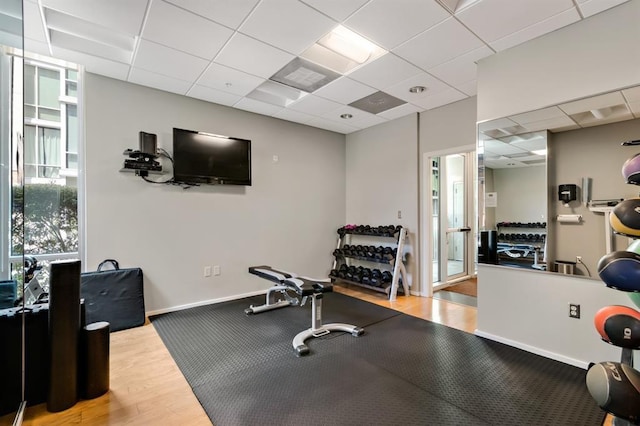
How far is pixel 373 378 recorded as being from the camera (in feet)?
7.57

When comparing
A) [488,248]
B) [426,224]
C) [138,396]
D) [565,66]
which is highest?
[565,66]

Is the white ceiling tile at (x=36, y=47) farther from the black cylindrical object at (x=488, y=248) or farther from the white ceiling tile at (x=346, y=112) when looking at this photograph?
the black cylindrical object at (x=488, y=248)

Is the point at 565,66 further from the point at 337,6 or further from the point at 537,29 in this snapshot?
the point at 337,6

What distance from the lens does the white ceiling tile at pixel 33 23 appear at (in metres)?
2.31

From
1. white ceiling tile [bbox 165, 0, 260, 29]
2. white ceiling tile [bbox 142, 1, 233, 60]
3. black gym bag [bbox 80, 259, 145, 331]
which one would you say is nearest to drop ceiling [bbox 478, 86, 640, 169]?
white ceiling tile [bbox 165, 0, 260, 29]

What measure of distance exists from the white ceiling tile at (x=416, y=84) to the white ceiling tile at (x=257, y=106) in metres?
1.70

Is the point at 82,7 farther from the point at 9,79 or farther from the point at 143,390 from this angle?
the point at 143,390

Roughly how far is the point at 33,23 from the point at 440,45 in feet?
11.9

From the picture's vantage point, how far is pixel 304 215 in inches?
207

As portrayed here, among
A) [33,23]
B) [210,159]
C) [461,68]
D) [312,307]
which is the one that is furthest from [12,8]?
[461,68]

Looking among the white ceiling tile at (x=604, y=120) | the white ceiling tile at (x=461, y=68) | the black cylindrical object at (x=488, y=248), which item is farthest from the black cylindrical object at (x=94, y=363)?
the white ceiling tile at (x=604, y=120)

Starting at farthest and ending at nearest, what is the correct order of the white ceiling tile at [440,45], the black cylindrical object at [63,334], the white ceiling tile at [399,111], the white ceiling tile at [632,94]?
the white ceiling tile at [399,111]
the white ceiling tile at [440,45]
the white ceiling tile at [632,94]
the black cylindrical object at [63,334]

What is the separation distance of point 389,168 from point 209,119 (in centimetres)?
298

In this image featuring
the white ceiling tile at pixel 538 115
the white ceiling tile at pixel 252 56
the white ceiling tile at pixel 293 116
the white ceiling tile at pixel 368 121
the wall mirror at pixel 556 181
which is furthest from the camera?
the white ceiling tile at pixel 368 121
